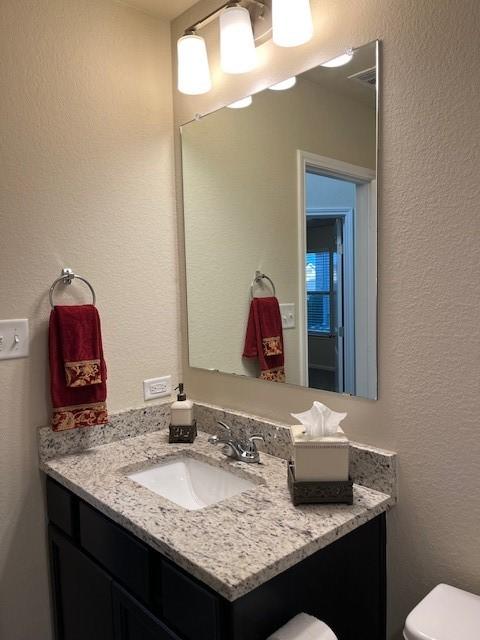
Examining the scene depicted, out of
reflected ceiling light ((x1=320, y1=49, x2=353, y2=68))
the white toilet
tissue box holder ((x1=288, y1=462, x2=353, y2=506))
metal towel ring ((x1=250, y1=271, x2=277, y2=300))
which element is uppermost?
reflected ceiling light ((x1=320, y1=49, x2=353, y2=68))

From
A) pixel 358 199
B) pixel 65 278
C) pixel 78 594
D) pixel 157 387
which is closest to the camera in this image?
pixel 358 199

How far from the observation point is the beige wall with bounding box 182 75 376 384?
1301 millimetres

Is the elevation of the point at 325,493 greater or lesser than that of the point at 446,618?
greater

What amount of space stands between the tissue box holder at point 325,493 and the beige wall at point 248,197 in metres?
0.36

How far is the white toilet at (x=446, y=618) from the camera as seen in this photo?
90 cm

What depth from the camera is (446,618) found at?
938 millimetres

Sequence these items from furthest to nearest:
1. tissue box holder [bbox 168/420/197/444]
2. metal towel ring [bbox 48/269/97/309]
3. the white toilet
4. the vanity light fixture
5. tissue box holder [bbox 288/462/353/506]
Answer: tissue box holder [bbox 168/420/197/444], metal towel ring [bbox 48/269/97/309], the vanity light fixture, tissue box holder [bbox 288/462/353/506], the white toilet

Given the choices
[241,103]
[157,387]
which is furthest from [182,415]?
[241,103]

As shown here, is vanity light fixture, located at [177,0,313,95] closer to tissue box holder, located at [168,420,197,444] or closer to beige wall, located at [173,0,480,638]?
beige wall, located at [173,0,480,638]

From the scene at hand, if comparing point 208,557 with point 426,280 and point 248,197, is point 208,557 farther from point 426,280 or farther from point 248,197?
point 248,197

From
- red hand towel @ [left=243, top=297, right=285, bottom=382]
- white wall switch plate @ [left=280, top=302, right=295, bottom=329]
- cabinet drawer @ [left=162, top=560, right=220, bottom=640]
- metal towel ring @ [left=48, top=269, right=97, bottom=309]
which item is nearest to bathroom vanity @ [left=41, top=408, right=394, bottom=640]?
cabinet drawer @ [left=162, top=560, right=220, bottom=640]

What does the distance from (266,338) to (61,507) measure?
78 cm

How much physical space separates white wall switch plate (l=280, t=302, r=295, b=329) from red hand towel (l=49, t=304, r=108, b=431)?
1.87 feet

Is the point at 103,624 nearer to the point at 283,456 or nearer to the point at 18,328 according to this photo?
the point at 283,456
